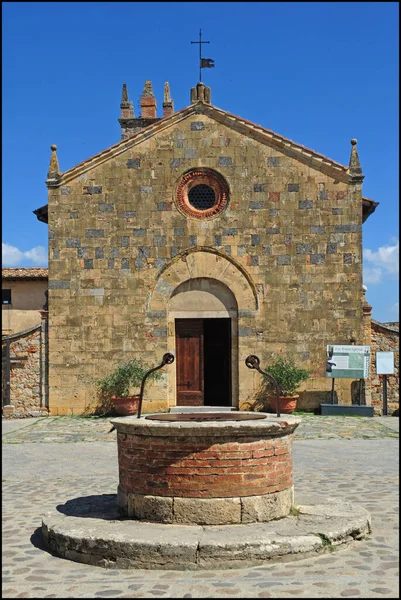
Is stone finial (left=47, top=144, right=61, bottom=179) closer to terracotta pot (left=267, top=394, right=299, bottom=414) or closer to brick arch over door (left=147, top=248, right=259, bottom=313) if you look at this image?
brick arch over door (left=147, top=248, right=259, bottom=313)

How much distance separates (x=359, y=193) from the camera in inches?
772

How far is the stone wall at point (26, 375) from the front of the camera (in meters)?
20.1

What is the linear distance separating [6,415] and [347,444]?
10.4 metres

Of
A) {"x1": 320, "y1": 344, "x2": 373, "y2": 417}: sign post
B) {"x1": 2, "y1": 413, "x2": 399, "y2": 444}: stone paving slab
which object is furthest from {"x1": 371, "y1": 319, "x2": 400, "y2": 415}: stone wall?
{"x1": 320, "y1": 344, "x2": 373, "y2": 417}: sign post

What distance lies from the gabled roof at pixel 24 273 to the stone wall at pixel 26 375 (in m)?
7.75

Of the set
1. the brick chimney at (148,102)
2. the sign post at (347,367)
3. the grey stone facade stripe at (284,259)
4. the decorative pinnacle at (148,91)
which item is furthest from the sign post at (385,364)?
the decorative pinnacle at (148,91)

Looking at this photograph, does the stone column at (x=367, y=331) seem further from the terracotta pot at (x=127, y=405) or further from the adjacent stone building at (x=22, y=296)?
the adjacent stone building at (x=22, y=296)

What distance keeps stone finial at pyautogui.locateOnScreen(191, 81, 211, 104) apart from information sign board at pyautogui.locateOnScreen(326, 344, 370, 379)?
7994 millimetres

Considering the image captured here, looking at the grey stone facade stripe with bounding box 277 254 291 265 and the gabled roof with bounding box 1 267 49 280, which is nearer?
the grey stone facade stripe with bounding box 277 254 291 265

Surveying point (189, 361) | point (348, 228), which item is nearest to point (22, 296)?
point (189, 361)

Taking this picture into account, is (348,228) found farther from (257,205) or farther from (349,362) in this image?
(349,362)

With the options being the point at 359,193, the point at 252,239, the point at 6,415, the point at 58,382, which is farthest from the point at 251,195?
the point at 6,415

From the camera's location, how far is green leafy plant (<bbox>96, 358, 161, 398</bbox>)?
19.2 metres

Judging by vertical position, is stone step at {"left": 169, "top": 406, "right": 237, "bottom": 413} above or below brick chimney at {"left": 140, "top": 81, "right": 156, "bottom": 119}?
below
